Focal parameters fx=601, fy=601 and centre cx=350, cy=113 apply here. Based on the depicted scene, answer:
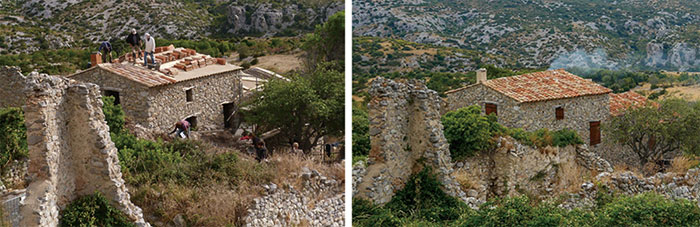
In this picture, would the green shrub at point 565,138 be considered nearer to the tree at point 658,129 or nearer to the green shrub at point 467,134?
the tree at point 658,129

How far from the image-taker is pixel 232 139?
10727 millimetres

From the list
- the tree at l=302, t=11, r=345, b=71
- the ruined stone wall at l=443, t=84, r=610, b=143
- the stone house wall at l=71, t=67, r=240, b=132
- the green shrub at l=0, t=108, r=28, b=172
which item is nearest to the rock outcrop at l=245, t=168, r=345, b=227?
the green shrub at l=0, t=108, r=28, b=172

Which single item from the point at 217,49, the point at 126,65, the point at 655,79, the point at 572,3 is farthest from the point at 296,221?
the point at 217,49

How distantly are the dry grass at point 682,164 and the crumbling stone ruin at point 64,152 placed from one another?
6142 mm

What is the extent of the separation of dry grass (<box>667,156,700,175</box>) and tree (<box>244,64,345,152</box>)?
5.07 m

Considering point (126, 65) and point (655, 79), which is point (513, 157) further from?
point (126, 65)

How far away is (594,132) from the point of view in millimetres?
9883

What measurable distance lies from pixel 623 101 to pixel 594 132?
3.14 ft

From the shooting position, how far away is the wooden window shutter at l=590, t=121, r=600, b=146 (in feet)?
32.2

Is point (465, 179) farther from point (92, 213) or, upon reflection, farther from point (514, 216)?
point (92, 213)

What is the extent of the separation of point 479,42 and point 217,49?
368 inches

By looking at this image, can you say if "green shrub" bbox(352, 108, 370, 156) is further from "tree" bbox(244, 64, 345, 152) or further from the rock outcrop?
"tree" bbox(244, 64, 345, 152)

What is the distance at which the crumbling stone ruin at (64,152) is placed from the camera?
13.5ft

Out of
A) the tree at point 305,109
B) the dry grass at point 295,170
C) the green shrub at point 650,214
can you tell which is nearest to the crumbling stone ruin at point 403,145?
the dry grass at point 295,170
